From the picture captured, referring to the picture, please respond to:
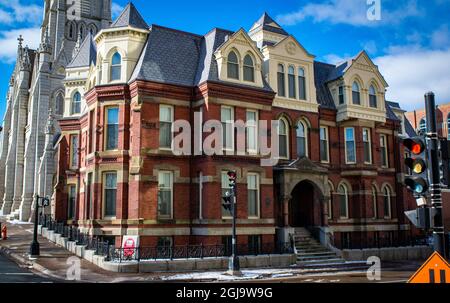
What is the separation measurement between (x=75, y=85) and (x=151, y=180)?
1653 cm

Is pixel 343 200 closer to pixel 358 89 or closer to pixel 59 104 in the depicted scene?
pixel 358 89

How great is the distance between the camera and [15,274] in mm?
18781

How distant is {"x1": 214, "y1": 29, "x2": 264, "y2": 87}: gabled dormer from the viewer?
1016 inches

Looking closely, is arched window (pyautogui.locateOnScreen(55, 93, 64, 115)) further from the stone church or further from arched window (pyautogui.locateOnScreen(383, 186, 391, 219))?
arched window (pyautogui.locateOnScreen(383, 186, 391, 219))

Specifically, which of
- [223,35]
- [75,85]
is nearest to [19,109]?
[75,85]

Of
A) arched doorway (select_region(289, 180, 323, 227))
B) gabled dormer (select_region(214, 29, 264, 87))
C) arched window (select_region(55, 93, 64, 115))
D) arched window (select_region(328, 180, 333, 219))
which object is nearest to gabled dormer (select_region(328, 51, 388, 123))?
arched window (select_region(328, 180, 333, 219))

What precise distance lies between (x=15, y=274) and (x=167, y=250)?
760 centimetres

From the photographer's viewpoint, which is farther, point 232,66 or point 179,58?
point 179,58

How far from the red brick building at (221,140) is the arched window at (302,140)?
7 cm

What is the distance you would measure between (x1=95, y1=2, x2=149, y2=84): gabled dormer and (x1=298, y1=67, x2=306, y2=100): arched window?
10.8 meters

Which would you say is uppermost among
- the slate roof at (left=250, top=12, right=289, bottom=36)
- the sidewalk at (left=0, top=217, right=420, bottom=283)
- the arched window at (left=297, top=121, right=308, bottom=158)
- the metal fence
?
the slate roof at (left=250, top=12, right=289, bottom=36)

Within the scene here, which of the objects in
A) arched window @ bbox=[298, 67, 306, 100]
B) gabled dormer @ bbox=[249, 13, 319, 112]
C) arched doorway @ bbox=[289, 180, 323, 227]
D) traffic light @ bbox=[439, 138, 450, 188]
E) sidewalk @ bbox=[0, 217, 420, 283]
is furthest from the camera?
arched window @ bbox=[298, 67, 306, 100]

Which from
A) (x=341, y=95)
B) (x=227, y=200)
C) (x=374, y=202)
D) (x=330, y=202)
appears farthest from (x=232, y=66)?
(x=374, y=202)
